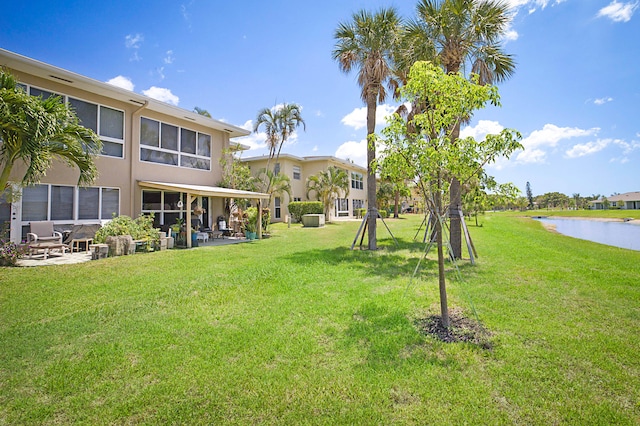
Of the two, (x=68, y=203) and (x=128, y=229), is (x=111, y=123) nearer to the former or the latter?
(x=68, y=203)

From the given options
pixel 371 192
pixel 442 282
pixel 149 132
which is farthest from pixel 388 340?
pixel 149 132

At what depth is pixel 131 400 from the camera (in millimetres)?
2830

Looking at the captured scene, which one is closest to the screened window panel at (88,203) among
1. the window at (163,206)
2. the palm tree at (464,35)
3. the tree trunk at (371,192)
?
the window at (163,206)

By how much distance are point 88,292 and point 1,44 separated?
31.1 ft

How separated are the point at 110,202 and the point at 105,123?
3357 millimetres

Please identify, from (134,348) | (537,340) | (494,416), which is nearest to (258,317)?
(134,348)

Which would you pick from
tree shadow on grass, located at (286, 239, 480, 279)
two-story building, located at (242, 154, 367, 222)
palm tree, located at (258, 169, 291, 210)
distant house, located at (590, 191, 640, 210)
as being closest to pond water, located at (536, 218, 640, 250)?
tree shadow on grass, located at (286, 239, 480, 279)

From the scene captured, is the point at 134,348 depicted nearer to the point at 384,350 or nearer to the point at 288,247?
the point at 384,350

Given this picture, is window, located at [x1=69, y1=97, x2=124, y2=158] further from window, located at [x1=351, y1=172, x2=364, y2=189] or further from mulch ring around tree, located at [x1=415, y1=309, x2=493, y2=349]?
window, located at [x1=351, y1=172, x2=364, y2=189]

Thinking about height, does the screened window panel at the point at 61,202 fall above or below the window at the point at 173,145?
below

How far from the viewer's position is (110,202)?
12852 millimetres

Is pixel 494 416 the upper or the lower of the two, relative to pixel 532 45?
lower

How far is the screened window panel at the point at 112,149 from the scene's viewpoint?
41.3 feet

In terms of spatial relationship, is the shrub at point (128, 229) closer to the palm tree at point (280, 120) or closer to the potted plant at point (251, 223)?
the potted plant at point (251, 223)
